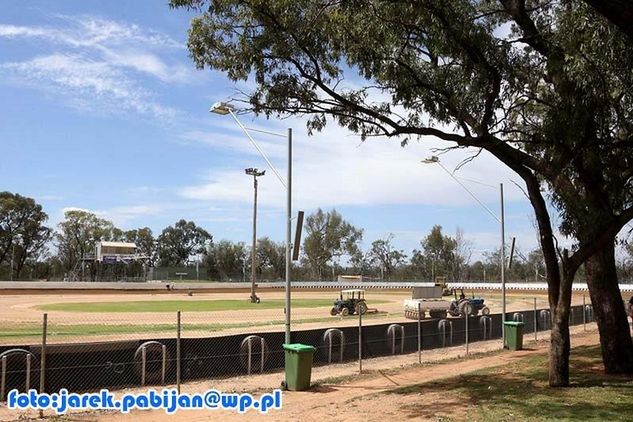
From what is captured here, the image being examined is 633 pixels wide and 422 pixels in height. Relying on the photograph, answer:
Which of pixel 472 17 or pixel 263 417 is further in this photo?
pixel 472 17

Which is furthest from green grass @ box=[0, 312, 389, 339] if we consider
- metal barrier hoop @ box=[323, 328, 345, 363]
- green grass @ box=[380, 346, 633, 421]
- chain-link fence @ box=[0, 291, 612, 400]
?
green grass @ box=[380, 346, 633, 421]

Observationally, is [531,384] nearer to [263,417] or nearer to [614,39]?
[263,417]

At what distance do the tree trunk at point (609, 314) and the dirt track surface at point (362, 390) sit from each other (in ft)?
11.2

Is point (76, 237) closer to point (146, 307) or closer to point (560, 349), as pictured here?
point (146, 307)

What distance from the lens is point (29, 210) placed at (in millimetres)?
122125

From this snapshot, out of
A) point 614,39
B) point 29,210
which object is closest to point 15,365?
point 614,39

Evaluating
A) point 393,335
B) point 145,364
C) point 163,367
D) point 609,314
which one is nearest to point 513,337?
point 393,335

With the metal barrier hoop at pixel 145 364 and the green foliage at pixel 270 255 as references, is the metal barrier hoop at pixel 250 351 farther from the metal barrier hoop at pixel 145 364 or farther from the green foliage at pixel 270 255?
the green foliage at pixel 270 255

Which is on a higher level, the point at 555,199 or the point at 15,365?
the point at 555,199

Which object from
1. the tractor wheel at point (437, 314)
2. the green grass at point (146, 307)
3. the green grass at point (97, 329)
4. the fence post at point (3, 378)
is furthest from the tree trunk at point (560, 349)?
the green grass at point (146, 307)

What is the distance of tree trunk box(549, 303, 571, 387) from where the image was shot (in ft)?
42.0

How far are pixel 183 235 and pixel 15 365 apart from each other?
15037 centimetres

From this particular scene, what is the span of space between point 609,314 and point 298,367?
25.1 feet

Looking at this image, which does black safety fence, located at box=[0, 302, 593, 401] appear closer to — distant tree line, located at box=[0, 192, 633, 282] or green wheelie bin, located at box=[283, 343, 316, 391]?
green wheelie bin, located at box=[283, 343, 316, 391]
